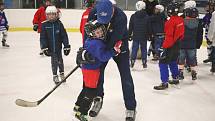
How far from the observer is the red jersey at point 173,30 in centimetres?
408

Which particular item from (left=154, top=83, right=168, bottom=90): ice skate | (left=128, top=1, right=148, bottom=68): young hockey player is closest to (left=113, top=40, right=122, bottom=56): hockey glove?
(left=154, top=83, right=168, bottom=90): ice skate

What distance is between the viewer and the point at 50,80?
15.3 feet

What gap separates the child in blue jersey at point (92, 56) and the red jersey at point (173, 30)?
4.60ft

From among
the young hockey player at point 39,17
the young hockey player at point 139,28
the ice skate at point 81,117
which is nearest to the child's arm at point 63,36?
the young hockey player at point 139,28

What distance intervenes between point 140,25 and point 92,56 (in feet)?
9.09

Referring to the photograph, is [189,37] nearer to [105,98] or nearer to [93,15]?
[105,98]

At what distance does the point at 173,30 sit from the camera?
4105 mm

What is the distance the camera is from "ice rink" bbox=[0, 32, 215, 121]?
131 inches

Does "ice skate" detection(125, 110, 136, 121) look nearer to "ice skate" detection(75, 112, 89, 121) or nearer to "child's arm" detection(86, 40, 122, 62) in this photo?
"ice skate" detection(75, 112, 89, 121)

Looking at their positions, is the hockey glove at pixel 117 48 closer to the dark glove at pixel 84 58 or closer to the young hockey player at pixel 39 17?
the dark glove at pixel 84 58

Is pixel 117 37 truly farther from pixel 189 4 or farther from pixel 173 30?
pixel 189 4

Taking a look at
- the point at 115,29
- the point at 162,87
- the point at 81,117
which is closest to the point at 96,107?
the point at 81,117

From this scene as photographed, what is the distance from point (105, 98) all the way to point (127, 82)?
33.9 inches

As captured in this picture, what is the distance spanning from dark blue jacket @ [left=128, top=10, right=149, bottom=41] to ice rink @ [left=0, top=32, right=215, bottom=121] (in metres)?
0.51
